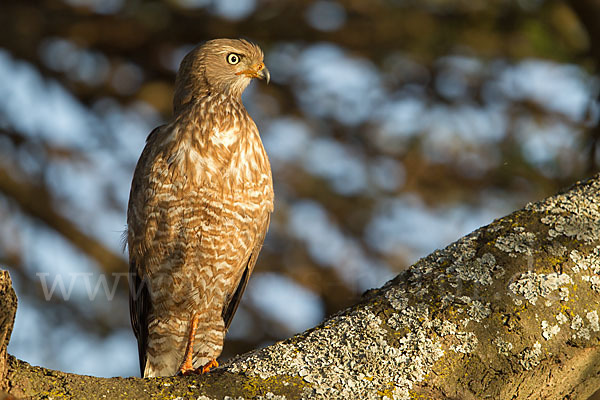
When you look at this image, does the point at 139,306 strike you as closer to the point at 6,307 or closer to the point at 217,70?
the point at 217,70

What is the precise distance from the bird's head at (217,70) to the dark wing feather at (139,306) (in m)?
1.03

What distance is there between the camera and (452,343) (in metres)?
1.90

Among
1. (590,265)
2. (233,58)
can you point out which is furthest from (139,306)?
(590,265)

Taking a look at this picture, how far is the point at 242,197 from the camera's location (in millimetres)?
3225

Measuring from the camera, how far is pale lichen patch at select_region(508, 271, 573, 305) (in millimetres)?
1986

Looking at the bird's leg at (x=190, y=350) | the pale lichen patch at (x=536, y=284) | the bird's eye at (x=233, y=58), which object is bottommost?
the pale lichen patch at (x=536, y=284)

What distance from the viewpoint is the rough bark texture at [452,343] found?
1.80m

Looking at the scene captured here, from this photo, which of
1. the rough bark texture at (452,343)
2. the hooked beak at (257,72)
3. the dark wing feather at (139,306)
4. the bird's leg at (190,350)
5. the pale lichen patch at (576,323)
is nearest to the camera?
the rough bark texture at (452,343)

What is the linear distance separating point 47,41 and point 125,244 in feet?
6.11

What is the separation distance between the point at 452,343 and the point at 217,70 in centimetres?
239

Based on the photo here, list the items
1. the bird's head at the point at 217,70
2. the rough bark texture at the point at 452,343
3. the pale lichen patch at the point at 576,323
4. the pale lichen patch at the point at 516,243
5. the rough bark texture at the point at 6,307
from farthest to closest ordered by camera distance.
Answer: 1. the bird's head at the point at 217,70
2. the pale lichen patch at the point at 516,243
3. the pale lichen patch at the point at 576,323
4. the rough bark texture at the point at 452,343
5. the rough bark texture at the point at 6,307

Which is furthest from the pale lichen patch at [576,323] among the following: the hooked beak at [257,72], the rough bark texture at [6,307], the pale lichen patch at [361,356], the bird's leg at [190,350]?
the hooked beak at [257,72]

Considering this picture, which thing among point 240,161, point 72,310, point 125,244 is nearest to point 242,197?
point 240,161

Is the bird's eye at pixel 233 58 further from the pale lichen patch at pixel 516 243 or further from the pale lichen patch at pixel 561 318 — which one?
the pale lichen patch at pixel 561 318
